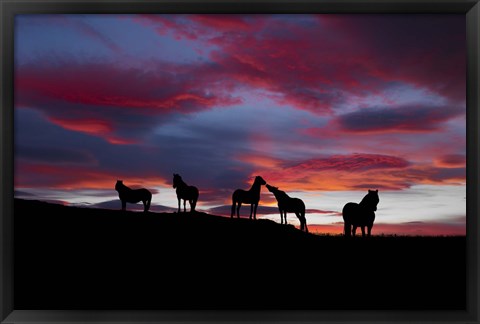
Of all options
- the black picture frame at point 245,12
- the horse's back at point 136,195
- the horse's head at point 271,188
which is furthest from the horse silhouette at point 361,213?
the horse's back at point 136,195

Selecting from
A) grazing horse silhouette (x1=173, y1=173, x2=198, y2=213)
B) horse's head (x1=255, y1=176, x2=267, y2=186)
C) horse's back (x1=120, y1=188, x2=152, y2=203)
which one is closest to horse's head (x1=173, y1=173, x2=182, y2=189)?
grazing horse silhouette (x1=173, y1=173, x2=198, y2=213)

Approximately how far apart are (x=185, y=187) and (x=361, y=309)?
317 centimetres

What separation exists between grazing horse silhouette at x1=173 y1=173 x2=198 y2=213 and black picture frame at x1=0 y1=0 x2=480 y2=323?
1.94m

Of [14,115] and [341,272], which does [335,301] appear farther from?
[14,115]

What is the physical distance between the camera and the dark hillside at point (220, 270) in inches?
274

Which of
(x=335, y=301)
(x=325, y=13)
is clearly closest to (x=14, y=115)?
(x=325, y=13)

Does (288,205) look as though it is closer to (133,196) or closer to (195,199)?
(195,199)

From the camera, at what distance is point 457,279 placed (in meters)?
7.02

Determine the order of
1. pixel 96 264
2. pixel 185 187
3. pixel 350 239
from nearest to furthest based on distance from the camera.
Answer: pixel 96 264 → pixel 185 187 → pixel 350 239

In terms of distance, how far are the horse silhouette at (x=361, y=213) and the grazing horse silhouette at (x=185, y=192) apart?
2.39m

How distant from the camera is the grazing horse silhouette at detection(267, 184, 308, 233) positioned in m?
8.01

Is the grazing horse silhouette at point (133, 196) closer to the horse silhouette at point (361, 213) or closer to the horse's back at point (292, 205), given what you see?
the horse's back at point (292, 205)

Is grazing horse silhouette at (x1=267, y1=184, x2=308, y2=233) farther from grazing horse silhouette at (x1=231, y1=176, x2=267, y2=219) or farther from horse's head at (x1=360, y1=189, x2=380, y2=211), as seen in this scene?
horse's head at (x1=360, y1=189, x2=380, y2=211)

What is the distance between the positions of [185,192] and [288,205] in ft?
5.65
